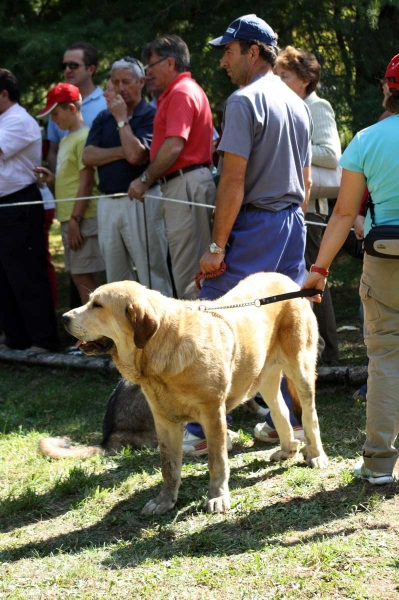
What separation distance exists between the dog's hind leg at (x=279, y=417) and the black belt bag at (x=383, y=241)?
120cm

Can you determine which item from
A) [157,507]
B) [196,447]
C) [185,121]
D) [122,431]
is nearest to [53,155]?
[185,121]

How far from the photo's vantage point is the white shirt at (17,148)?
8.07 metres

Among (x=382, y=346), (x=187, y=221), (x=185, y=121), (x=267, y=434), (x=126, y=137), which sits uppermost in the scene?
(x=185, y=121)

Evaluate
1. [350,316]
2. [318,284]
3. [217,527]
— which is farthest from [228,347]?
[350,316]

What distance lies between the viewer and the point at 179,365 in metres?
4.27

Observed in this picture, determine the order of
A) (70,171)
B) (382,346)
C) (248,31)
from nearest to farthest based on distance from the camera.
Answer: (382,346)
(248,31)
(70,171)

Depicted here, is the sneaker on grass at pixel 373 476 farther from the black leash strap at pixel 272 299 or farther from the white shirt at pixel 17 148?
the white shirt at pixel 17 148

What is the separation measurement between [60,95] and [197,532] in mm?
4965

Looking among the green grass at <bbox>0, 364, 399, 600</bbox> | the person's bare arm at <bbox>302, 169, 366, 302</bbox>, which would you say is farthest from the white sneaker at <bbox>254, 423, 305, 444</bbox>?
the person's bare arm at <bbox>302, 169, 366, 302</bbox>

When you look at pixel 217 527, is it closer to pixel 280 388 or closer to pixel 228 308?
pixel 228 308

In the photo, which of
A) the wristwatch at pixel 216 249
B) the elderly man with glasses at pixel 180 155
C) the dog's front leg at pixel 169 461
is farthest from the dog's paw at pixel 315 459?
the elderly man with glasses at pixel 180 155

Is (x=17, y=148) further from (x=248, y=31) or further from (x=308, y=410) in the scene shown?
(x=308, y=410)

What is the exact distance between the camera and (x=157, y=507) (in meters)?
4.54

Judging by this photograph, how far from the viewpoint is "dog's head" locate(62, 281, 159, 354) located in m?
4.19
